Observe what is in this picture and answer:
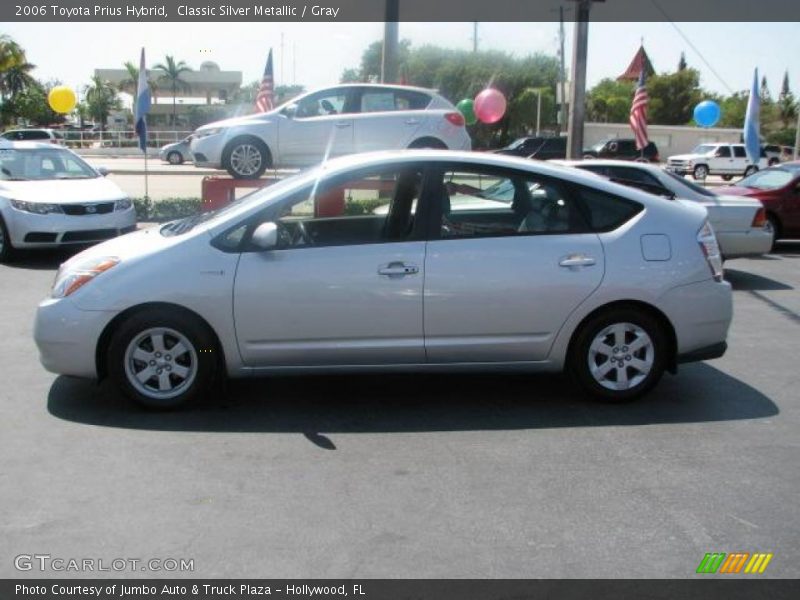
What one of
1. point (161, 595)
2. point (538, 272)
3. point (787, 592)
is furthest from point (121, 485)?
point (787, 592)

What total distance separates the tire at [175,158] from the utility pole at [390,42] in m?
24.6

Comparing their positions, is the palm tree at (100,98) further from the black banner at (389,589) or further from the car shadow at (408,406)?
the black banner at (389,589)

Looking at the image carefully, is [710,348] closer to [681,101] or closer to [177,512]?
[177,512]

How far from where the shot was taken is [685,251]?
18.1ft

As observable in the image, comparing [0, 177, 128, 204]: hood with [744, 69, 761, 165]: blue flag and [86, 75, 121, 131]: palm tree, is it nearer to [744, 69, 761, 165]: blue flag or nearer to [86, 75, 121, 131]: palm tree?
[744, 69, 761, 165]: blue flag

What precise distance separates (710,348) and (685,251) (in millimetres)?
677

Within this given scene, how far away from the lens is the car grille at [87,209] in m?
10.8

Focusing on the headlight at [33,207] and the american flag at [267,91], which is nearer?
the headlight at [33,207]

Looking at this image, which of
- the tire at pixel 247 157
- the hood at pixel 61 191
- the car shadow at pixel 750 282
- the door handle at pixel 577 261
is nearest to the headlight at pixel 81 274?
the door handle at pixel 577 261

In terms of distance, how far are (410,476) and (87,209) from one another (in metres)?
8.03

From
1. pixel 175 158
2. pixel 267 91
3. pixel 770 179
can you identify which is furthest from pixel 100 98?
pixel 770 179

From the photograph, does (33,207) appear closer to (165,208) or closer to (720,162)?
(165,208)

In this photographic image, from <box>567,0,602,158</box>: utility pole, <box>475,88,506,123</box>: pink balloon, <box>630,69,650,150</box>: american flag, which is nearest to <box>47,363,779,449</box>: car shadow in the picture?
<box>567,0,602,158</box>: utility pole

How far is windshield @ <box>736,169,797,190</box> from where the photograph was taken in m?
13.3
